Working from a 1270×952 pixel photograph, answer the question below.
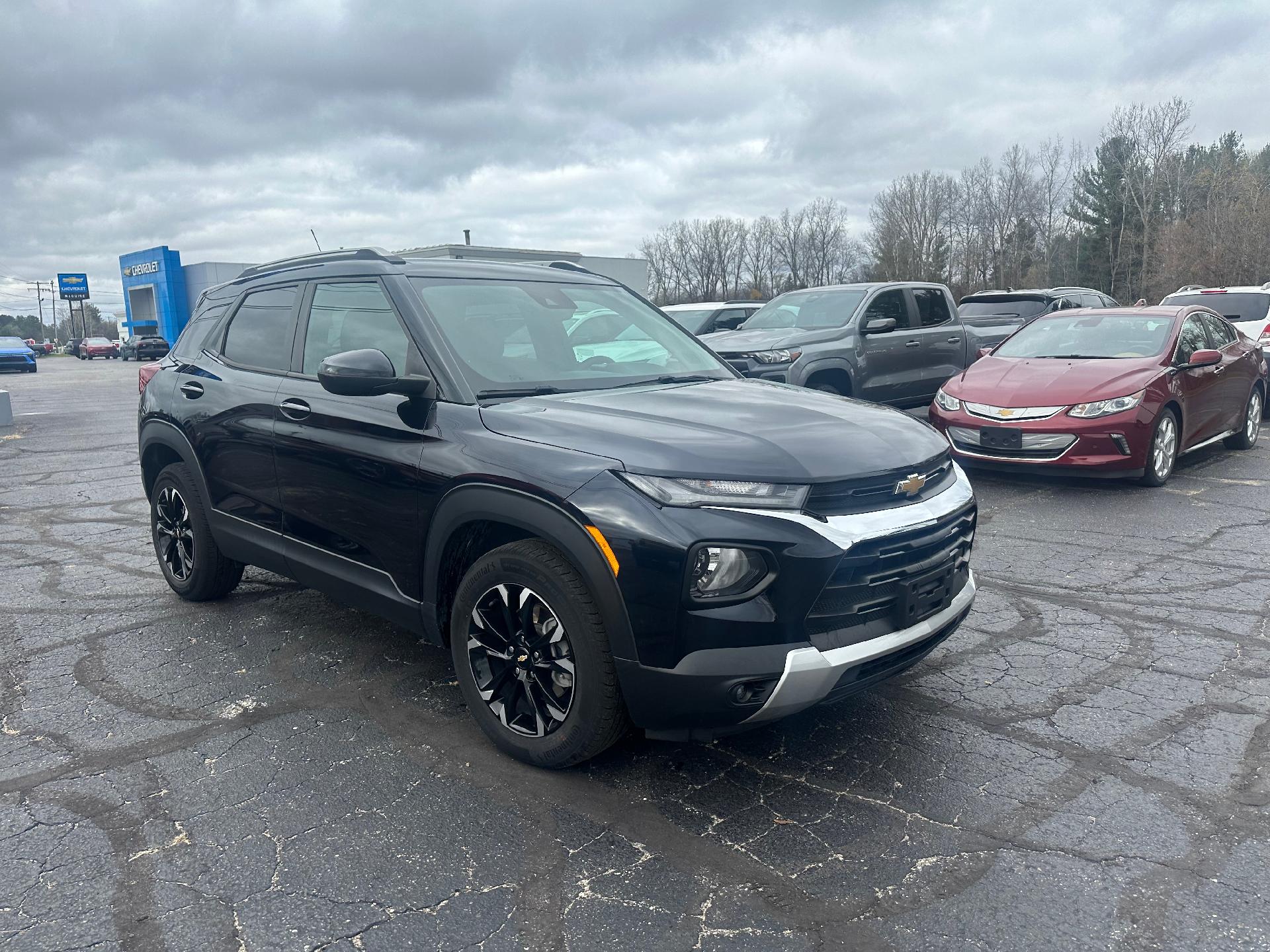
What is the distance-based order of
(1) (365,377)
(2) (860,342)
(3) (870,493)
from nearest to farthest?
(3) (870,493)
(1) (365,377)
(2) (860,342)

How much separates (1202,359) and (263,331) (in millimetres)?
7581

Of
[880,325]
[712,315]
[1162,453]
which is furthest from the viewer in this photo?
[712,315]

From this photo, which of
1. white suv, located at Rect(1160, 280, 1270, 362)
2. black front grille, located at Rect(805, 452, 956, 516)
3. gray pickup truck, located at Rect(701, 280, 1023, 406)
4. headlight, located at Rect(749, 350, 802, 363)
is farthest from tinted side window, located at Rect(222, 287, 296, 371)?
white suv, located at Rect(1160, 280, 1270, 362)

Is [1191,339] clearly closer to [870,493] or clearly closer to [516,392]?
[870,493]

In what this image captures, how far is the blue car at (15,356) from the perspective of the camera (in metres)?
39.0

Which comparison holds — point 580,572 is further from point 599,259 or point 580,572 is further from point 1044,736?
point 599,259

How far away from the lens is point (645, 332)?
4496mm

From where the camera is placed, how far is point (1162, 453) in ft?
25.3

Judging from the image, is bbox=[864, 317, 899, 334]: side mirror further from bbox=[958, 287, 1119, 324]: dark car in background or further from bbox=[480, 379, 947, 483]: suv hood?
bbox=[958, 287, 1119, 324]: dark car in background

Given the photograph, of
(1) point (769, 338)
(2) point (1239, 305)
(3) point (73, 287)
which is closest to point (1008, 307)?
(2) point (1239, 305)

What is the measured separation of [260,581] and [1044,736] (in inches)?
177

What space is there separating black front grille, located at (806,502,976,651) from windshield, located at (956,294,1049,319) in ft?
45.0

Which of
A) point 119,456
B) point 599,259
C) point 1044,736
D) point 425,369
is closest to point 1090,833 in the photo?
point 1044,736

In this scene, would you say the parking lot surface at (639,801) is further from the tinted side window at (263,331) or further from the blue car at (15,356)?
the blue car at (15,356)
